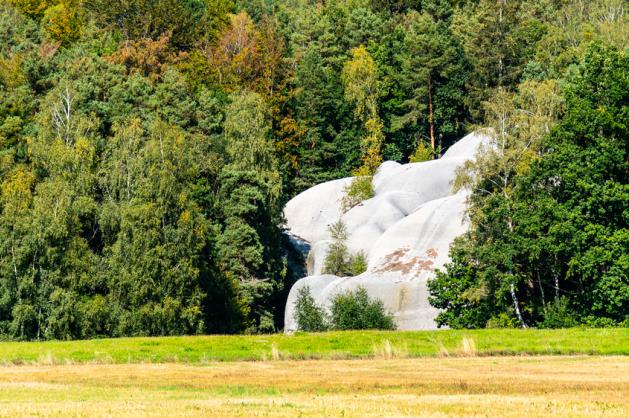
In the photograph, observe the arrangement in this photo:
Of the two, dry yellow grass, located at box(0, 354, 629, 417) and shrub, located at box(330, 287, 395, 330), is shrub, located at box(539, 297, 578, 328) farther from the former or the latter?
dry yellow grass, located at box(0, 354, 629, 417)

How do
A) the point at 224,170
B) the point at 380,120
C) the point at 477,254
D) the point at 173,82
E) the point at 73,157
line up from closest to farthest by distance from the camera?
the point at 477,254
the point at 73,157
the point at 224,170
the point at 173,82
the point at 380,120

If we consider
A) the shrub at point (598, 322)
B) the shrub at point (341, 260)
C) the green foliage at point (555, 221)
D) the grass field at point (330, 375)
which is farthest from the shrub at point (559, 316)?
the shrub at point (341, 260)

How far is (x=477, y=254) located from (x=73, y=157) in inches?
1301

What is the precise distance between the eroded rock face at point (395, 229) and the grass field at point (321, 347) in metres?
21.8

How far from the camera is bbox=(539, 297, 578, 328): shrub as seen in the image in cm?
6525

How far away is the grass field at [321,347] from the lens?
161 feet

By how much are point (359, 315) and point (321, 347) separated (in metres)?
20.6

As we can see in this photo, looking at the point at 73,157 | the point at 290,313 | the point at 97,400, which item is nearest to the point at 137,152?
the point at 73,157

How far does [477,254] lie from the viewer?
70.7 meters

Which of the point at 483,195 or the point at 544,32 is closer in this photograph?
the point at 483,195

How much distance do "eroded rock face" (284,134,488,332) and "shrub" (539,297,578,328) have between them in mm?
10336

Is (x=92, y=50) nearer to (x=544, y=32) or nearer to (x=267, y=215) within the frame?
(x=267, y=215)

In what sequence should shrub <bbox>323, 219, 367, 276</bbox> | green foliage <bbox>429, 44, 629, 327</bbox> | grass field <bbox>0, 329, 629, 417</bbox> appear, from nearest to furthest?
grass field <bbox>0, 329, 629, 417</bbox> → green foliage <bbox>429, 44, 629, 327</bbox> → shrub <bbox>323, 219, 367, 276</bbox>

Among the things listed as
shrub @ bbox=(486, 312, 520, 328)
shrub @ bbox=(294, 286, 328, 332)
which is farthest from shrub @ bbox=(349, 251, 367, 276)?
shrub @ bbox=(486, 312, 520, 328)
